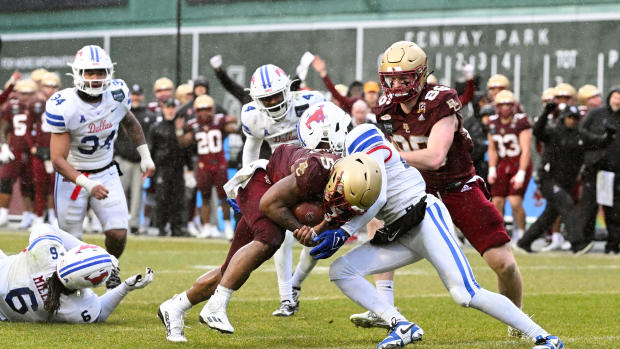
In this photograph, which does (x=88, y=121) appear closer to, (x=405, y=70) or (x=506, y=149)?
(x=405, y=70)

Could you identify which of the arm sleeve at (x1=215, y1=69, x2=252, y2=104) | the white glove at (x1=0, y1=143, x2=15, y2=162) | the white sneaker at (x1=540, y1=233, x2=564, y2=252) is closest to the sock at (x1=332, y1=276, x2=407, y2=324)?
the arm sleeve at (x1=215, y1=69, x2=252, y2=104)

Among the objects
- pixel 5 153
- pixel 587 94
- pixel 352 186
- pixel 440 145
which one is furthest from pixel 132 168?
pixel 352 186

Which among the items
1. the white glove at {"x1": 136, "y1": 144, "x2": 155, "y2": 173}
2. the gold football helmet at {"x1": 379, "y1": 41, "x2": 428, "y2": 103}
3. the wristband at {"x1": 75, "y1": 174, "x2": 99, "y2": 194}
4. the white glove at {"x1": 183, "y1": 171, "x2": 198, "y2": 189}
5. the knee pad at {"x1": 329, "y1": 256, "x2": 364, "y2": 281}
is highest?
the gold football helmet at {"x1": 379, "y1": 41, "x2": 428, "y2": 103}

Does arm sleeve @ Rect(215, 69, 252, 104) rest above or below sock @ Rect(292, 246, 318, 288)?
above

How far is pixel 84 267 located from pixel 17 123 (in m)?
9.19

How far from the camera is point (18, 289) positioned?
6.07 m

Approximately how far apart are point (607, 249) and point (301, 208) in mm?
7465

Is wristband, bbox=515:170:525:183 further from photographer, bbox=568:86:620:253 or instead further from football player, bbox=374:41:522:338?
football player, bbox=374:41:522:338

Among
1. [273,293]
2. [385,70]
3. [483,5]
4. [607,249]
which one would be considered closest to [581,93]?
[607,249]

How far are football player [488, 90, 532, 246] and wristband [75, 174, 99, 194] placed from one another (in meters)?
6.15

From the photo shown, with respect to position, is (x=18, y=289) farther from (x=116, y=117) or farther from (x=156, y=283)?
(x=156, y=283)

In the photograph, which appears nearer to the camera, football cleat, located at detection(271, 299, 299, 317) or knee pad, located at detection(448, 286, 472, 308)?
knee pad, located at detection(448, 286, 472, 308)

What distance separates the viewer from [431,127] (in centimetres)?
581

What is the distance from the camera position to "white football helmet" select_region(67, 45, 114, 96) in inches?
287
